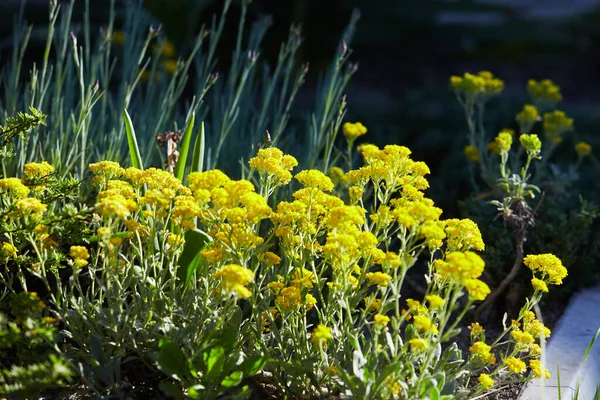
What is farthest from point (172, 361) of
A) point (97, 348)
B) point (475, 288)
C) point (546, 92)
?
point (546, 92)

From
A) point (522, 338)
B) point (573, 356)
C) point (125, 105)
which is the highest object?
point (125, 105)

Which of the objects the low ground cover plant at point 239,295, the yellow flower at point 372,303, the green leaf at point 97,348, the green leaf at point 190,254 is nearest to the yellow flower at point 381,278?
the low ground cover plant at point 239,295

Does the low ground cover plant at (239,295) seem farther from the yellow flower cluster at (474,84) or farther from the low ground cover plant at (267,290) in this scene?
the yellow flower cluster at (474,84)

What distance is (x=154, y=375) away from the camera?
7.05 feet

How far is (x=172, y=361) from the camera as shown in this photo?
1.91 m

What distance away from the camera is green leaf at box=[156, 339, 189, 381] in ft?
6.17

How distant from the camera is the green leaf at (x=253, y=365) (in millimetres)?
1892

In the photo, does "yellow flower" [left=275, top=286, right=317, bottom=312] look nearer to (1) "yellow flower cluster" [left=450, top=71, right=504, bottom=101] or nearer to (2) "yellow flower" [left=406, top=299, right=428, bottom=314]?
(2) "yellow flower" [left=406, top=299, right=428, bottom=314]

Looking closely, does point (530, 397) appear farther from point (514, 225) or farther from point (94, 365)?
point (94, 365)

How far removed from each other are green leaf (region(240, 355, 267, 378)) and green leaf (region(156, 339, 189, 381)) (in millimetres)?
144

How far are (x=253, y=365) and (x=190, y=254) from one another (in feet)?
1.36

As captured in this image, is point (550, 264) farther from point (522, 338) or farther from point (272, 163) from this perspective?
point (272, 163)

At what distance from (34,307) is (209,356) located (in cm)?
44

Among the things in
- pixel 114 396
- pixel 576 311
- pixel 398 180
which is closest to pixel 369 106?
pixel 576 311
